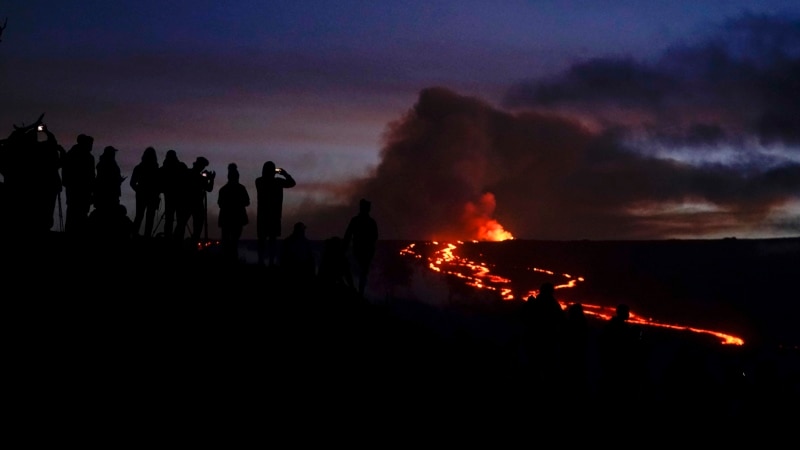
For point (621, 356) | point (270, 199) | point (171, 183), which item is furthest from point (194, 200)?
point (621, 356)

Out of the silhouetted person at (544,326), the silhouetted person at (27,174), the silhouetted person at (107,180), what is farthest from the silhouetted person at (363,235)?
the silhouetted person at (27,174)

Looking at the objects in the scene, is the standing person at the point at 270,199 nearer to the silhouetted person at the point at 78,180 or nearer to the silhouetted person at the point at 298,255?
the silhouetted person at the point at 298,255

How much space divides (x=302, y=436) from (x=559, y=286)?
47764 mm

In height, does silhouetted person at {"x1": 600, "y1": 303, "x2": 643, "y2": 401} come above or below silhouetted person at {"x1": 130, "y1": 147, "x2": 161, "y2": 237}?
below

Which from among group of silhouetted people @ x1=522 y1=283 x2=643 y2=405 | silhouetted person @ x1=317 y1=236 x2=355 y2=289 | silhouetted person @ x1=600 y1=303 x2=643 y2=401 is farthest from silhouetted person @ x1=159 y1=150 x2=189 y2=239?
silhouetted person @ x1=600 y1=303 x2=643 y2=401

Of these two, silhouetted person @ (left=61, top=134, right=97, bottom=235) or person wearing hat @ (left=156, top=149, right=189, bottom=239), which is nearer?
silhouetted person @ (left=61, top=134, right=97, bottom=235)

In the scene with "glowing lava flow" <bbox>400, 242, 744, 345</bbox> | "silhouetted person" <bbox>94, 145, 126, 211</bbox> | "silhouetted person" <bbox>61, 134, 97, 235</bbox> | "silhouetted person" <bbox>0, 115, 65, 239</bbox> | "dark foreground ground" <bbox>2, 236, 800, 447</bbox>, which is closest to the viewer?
"dark foreground ground" <bbox>2, 236, 800, 447</bbox>

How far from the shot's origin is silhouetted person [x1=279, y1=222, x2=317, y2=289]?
54.4 ft

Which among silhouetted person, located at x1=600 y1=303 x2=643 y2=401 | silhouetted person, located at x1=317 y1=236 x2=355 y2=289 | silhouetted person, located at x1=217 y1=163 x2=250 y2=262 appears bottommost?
silhouetted person, located at x1=600 y1=303 x2=643 y2=401

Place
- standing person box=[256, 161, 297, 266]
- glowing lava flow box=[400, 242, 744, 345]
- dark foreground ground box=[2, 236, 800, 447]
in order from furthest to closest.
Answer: glowing lava flow box=[400, 242, 744, 345] → standing person box=[256, 161, 297, 266] → dark foreground ground box=[2, 236, 800, 447]

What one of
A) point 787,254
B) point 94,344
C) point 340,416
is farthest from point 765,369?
point 787,254

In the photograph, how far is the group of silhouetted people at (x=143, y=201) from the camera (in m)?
14.4

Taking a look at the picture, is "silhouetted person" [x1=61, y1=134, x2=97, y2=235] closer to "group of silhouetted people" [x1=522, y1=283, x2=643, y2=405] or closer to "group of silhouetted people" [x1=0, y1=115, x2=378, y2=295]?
"group of silhouetted people" [x1=0, y1=115, x2=378, y2=295]

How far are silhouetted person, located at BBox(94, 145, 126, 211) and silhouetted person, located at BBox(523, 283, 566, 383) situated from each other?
8263 mm
